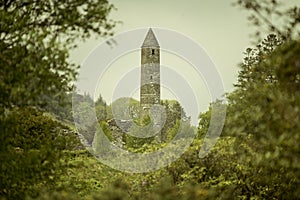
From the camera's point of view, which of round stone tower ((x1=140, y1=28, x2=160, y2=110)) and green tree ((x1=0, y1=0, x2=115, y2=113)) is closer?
green tree ((x1=0, y1=0, x2=115, y2=113))

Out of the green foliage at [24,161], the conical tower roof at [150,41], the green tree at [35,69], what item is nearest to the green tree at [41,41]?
the green tree at [35,69]

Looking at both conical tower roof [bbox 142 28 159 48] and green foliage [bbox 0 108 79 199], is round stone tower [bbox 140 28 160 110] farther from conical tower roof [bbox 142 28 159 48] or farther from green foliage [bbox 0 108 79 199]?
→ green foliage [bbox 0 108 79 199]

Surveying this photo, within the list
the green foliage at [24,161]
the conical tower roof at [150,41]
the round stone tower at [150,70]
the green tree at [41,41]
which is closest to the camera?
the green tree at [41,41]

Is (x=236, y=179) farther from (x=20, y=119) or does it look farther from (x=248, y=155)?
(x=20, y=119)

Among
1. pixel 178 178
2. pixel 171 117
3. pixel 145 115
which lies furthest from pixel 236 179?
pixel 171 117

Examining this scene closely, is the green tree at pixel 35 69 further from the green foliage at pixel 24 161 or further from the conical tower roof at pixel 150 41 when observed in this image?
the conical tower roof at pixel 150 41

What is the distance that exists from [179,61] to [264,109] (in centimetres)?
2991

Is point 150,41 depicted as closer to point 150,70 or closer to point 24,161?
point 150,70

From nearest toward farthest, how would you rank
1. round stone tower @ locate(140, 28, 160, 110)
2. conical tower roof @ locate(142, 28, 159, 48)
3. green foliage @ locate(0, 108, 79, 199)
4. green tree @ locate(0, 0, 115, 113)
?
1. green tree @ locate(0, 0, 115, 113)
2. green foliage @ locate(0, 108, 79, 199)
3. round stone tower @ locate(140, 28, 160, 110)
4. conical tower roof @ locate(142, 28, 159, 48)

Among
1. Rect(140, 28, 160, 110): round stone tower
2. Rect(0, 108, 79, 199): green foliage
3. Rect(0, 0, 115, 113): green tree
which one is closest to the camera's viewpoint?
Rect(0, 0, 115, 113): green tree

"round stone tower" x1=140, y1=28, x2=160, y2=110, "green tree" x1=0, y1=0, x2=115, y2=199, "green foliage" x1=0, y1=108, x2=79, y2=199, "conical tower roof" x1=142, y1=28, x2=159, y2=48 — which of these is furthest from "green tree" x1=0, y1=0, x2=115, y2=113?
"conical tower roof" x1=142, y1=28, x2=159, y2=48

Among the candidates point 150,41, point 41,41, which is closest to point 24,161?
point 41,41

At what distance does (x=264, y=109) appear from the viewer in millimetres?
8586

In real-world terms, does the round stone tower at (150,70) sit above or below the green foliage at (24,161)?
above
